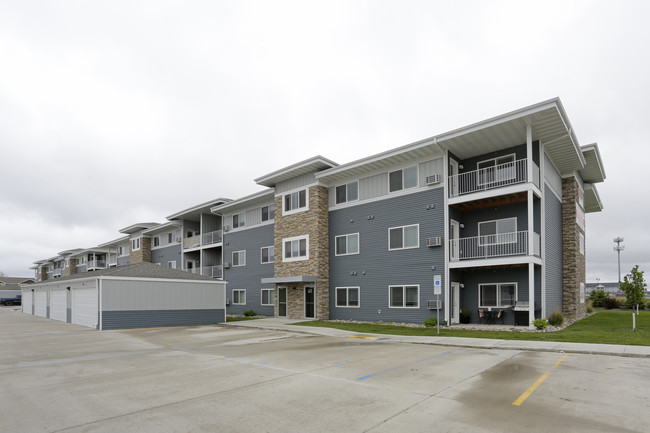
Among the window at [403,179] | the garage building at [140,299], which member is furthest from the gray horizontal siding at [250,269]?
the window at [403,179]

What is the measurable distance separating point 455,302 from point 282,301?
479 inches

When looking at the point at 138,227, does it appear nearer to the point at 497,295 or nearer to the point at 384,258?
the point at 384,258

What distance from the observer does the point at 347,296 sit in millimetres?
24703

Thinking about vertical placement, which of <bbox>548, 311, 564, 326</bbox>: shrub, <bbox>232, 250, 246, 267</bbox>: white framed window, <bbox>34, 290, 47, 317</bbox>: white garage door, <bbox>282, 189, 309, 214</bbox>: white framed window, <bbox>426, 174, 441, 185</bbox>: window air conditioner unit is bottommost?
<bbox>34, 290, 47, 317</bbox>: white garage door

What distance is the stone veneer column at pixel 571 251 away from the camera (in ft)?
72.8

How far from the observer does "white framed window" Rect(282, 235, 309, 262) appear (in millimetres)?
26266

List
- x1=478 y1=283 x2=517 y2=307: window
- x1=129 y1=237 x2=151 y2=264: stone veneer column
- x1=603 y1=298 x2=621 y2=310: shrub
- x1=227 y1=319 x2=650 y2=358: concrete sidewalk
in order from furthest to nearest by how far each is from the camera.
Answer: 1. x1=129 y1=237 x2=151 y2=264: stone veneer column
2. x1=603 y1=298 x2=621 y2=310: shrub
3. x1=478 y1=283 x2=517 y2=307: window
4. x1=227 y1=319 x2=650 y2=358: concrete sidewalk

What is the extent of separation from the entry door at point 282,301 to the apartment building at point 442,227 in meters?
0.07

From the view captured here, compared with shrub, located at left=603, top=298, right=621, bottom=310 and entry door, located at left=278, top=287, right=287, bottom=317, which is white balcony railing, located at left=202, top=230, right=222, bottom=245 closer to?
entry door, located at left=278, top=287, right=287, bottom=317

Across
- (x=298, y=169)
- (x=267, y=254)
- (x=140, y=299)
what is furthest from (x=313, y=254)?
(x=140, y=299)

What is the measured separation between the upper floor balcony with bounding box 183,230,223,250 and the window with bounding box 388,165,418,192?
60.8 feet

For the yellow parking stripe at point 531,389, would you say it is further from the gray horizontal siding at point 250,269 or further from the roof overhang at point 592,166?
the gray horizontal siding at point 250,269

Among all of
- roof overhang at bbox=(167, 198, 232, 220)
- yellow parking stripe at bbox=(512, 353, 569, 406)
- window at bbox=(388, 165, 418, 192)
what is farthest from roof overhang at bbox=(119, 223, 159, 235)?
yellow parking stripe at bbox=(512, 353, 569, 406)

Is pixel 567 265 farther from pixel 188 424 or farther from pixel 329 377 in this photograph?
pixel 188 424
